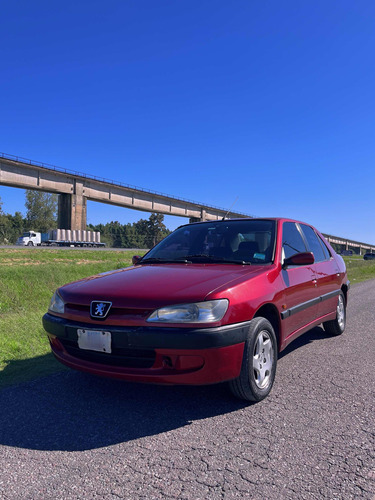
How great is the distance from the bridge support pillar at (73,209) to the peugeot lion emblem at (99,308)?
43698 millimetres

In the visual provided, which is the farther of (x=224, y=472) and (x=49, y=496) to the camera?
(x=224, y=472)

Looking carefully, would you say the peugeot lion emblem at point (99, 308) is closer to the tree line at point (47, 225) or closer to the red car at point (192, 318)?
the red car at point (192, 318)

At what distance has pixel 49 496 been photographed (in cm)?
196

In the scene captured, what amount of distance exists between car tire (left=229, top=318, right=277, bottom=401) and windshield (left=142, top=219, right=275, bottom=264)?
781 millimetres

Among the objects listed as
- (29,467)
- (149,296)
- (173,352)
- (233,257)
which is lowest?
(29,467)

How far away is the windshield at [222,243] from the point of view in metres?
3.90

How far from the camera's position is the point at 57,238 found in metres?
45.6

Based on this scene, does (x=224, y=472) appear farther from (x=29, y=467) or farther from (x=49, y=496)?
(x=29, y=467)

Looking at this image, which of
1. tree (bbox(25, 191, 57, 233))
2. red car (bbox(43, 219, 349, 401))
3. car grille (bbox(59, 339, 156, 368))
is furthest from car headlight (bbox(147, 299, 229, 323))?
tree (bbox(25, 191, 57, 233))

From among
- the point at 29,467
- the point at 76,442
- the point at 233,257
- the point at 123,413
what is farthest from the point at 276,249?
the point at 29,467

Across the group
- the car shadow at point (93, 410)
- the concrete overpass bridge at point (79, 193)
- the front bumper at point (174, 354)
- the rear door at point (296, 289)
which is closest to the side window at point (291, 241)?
the rear door at point (296, 289)

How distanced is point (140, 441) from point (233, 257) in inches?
77.9

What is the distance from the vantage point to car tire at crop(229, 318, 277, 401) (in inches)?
116

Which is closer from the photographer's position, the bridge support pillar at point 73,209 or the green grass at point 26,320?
the green grass at point 26,320
